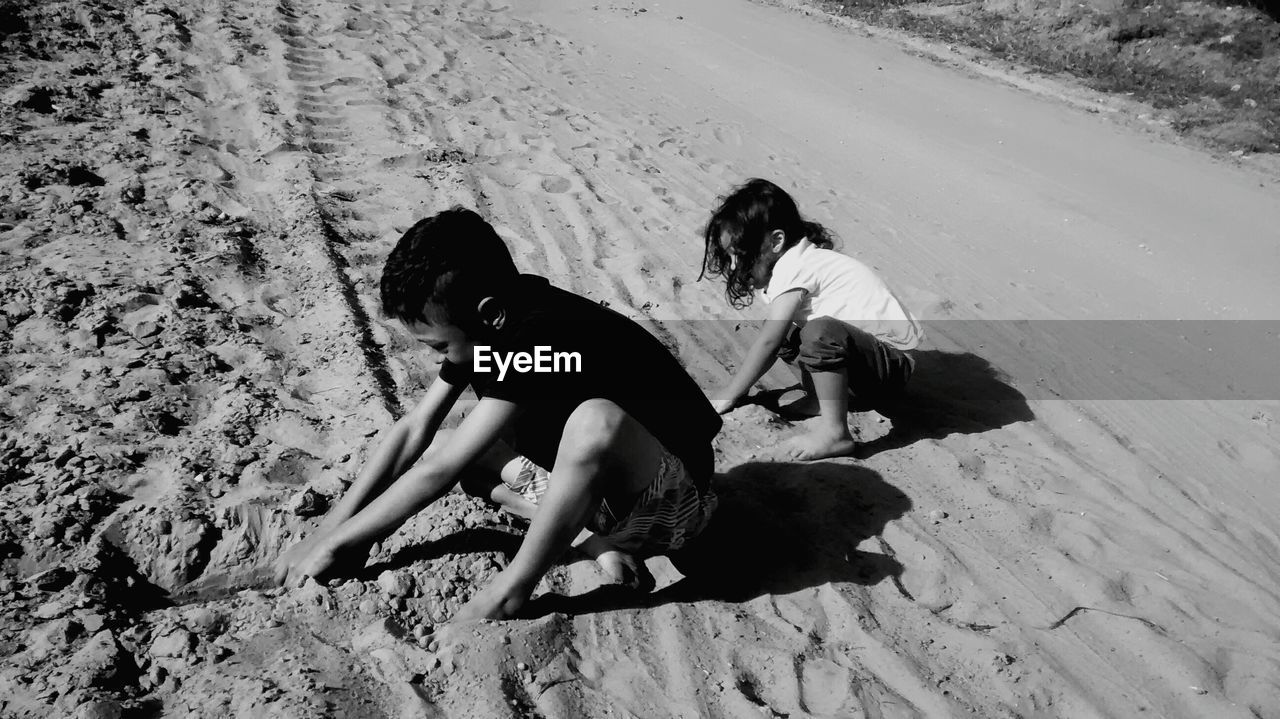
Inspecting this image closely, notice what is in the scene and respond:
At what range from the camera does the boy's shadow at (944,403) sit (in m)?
3.78

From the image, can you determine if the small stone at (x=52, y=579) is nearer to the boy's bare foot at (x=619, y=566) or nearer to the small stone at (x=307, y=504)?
the small stone at (x=307, y=504)

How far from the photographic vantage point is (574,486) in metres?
2.38

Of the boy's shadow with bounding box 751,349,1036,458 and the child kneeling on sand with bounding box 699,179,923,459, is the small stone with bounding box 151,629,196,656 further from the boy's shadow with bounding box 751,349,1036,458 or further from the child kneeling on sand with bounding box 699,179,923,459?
the boy's shadow with bounding box 751,349,1036,458

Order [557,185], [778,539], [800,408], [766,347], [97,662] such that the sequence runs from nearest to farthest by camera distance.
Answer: [97,662] < [778,539] < [766,347] < [800,408] < [557,185]

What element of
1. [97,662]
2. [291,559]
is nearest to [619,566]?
[291,559]

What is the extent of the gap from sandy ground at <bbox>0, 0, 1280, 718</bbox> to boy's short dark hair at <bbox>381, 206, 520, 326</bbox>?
786 mm

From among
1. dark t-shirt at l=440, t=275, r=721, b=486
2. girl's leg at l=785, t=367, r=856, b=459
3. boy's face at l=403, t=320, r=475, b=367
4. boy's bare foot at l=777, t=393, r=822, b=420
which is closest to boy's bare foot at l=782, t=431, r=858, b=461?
girl's leg at l=785, t=367, r=856, b=459

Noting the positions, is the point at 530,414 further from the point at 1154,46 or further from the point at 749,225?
the point at 1154,46

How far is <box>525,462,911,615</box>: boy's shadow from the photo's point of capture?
2.82 m

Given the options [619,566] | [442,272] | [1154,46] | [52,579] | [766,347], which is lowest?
[52,579]

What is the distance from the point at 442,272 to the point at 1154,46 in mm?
9848

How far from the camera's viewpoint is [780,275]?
3729 millimetres

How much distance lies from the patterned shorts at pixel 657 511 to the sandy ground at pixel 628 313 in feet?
0.50

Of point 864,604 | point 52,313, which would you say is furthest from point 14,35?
point 864,604
